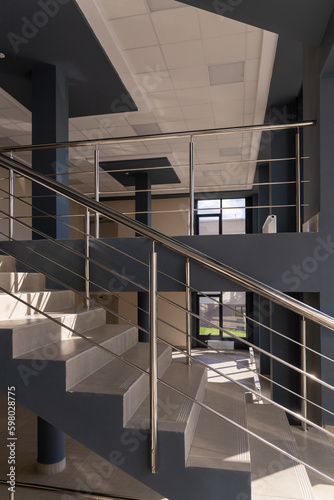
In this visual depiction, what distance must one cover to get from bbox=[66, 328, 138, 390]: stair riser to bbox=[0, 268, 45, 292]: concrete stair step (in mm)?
739

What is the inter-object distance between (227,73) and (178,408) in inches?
129

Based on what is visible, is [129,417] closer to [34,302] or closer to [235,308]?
[34,302]

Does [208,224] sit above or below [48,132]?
below

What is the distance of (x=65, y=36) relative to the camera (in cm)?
285

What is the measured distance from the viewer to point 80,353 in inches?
55.7

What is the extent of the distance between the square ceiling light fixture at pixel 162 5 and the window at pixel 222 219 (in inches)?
247

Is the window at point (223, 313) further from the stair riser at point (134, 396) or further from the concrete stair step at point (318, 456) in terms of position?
the stair riser at point (134, 396)

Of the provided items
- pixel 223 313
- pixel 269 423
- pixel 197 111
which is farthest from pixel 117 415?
pixel 223 313

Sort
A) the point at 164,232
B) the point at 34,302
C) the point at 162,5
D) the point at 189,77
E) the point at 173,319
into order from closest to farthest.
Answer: the point at 34,302, the point at 162,5, the point at 189,77, the point at 173,319, the point at 164,232

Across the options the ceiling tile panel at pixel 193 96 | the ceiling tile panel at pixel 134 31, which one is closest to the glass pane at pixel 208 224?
the ceiling tile panel at pixel 193 96

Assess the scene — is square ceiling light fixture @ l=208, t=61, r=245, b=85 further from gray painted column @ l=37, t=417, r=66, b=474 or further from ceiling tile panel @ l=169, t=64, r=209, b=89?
gray painted column @ l=37, t=417, r=66, b=474

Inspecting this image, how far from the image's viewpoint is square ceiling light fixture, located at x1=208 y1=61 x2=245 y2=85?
3449 millimetres

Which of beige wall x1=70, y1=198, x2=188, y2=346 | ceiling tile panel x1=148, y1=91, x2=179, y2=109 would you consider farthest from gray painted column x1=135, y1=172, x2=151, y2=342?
ceiling tile panel x1=148, y1=91, x2=179, y2=109

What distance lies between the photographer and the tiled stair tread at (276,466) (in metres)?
1.57
